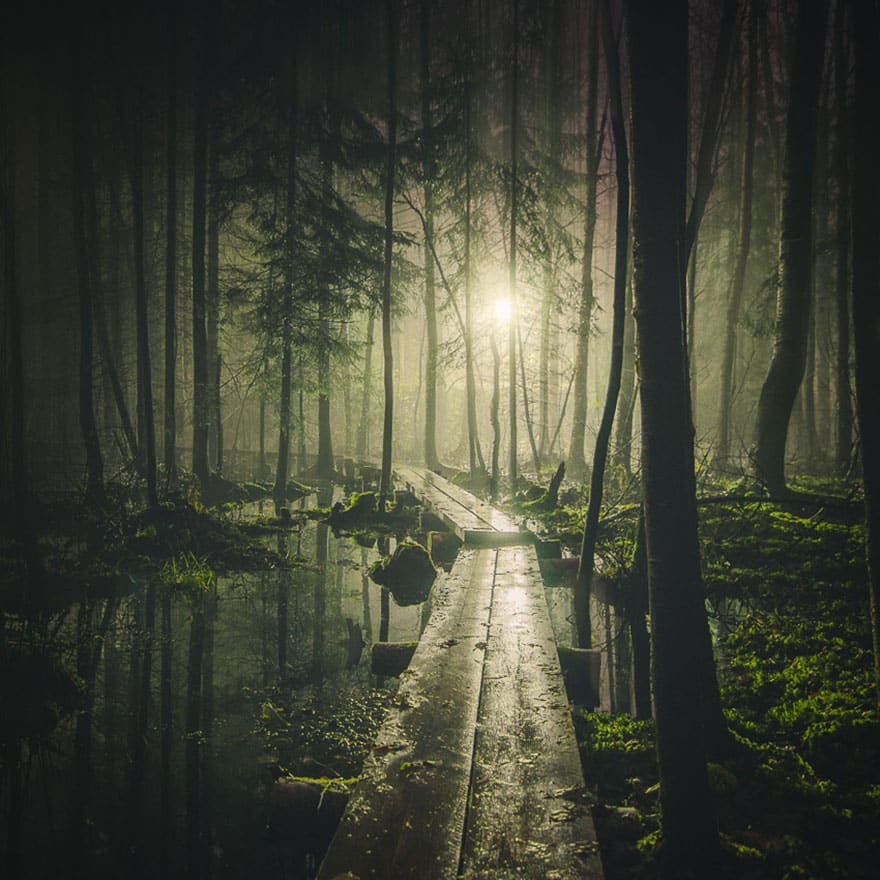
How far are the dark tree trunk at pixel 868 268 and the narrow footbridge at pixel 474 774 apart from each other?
2358mm

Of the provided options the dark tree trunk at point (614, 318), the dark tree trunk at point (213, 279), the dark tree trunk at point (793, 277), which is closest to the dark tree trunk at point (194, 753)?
the dark tree trunk at point (614, 318)

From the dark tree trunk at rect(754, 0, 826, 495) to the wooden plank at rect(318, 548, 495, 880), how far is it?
6.51 metres

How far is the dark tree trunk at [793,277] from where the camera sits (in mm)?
8844

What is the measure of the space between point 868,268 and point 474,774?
3.96 m

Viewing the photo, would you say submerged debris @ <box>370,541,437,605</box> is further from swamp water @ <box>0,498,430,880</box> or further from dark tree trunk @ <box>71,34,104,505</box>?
dark tree trunk @ <box>71,34,104,505</box>

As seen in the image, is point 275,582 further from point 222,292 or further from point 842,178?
point 842,178

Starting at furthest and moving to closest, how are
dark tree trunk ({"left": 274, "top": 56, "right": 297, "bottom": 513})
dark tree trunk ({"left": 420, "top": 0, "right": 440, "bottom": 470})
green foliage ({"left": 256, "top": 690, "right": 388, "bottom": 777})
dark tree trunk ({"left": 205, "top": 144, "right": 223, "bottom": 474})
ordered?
dark tree trunk ({"left": 420, "top": 0, "right": 440, "bottom": 470})
dark tree trunk ({"left": 205, "top": 144, "right": 223, "bottom": 474})
dark tree trunk ({"left": 274, "top": 56, "right": 297, "bottom": 513})
green foliage ({"left": 256, "top": 690, "right": 388, "bottom": 777})

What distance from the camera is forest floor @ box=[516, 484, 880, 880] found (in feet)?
9.20

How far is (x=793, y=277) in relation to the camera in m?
9.05

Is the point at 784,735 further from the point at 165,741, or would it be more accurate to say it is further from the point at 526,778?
the point at 165,741

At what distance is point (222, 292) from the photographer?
15.4 meters

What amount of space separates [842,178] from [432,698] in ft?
54.1

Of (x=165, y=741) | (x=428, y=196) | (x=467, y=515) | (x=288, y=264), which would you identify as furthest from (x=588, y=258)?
(x=165, y=741)

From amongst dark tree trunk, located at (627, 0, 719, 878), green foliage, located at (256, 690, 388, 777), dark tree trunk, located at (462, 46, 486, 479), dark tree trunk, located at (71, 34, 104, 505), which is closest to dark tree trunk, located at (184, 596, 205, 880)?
green foliage, located at (256, 690, 388, 777)
